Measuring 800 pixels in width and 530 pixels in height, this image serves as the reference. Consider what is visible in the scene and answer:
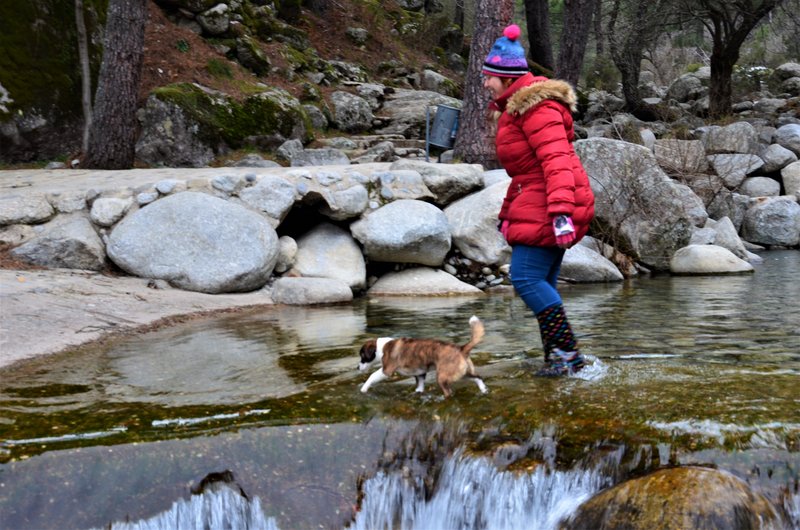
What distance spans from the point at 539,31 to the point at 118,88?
Answer: 1681cm

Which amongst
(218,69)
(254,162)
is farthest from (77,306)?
(218,69)

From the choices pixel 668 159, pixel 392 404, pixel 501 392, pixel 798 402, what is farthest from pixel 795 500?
pixel 668 159

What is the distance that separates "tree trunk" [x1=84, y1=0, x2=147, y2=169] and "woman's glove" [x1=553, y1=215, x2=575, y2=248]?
1097 cm

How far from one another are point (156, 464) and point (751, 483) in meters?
3.23

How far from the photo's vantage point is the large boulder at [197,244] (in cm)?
994

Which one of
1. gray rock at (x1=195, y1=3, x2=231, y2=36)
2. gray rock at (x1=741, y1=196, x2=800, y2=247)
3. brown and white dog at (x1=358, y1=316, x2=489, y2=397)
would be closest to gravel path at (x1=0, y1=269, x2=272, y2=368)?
brown and white dog at (x1=358, y1=316, x2=489, y2=397)

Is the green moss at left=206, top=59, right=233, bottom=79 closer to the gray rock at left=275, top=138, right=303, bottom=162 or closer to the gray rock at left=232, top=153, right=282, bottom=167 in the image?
the gray rock at left=275, top=138, right=303, bottom=162

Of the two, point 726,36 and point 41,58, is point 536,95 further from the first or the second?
point 726,36

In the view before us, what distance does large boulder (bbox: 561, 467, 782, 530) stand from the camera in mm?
3994

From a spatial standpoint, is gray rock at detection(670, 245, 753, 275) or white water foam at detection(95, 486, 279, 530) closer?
white water foam at detection(95, 486, 279, 530)

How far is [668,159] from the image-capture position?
18.5 m

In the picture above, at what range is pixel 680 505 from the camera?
4.04 m

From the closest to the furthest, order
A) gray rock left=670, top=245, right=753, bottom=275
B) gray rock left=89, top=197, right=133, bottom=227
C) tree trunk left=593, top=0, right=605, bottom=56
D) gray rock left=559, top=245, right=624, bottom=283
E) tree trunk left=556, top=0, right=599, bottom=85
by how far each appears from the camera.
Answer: gray rock left=89, top=197, right=133, bottom=227 < gray rock left=559, top=245, right=624, bottom=283 < gray rock left=670, top=245, right=753, bottom=275 < tree trunk left=556, top=0, right=599, bottom=85 < tree trunk left=593, top=0, right=605, bottom=56

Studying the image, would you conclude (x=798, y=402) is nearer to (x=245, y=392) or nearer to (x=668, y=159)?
(x=245, y=392)
